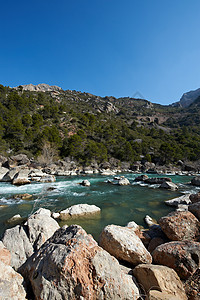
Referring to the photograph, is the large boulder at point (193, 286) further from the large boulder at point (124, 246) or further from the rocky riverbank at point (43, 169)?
the rocky riverbank at point (43, 169)

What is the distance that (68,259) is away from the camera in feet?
6.63

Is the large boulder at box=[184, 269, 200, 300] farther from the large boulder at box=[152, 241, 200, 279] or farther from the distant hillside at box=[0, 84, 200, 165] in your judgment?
the distant hillside at box=[0, 84, 200, 165]

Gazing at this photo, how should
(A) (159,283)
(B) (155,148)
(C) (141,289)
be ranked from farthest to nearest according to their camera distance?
1. (B) (155,148)
2. (C) (141,289)
3. (A) (159,283)

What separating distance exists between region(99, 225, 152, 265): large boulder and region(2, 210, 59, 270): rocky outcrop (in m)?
1.70

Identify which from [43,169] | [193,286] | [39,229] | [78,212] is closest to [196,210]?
[193,286]

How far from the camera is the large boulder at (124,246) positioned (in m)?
3.19

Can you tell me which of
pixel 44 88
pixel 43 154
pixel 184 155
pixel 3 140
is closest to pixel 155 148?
pixel 184 155

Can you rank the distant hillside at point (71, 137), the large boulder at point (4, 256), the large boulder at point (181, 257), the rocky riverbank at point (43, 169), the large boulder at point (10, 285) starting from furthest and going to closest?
1. the distant hillside at point (71, 137)
2. the rocky riverbank at point (43, 169)
3. the large boulder at point (181, 257)
4. the large boulder at point (4, 256)
5. the large boulder at point (10, 285)

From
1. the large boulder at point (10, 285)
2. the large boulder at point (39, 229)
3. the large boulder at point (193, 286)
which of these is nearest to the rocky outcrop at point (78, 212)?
the large boulder at point (39, 229)

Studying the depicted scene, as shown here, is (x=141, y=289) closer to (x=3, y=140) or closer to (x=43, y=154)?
(x=43, y=154)

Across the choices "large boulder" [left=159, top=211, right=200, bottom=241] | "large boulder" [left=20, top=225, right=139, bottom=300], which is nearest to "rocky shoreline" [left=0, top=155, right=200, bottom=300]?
"large boulder" [left=20, top=225, right=139, bottom=300]

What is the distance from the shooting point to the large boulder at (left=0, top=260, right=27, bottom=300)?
183 centimetres

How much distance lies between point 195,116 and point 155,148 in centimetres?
5893

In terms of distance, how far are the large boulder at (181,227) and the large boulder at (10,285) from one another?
13.4 feet
